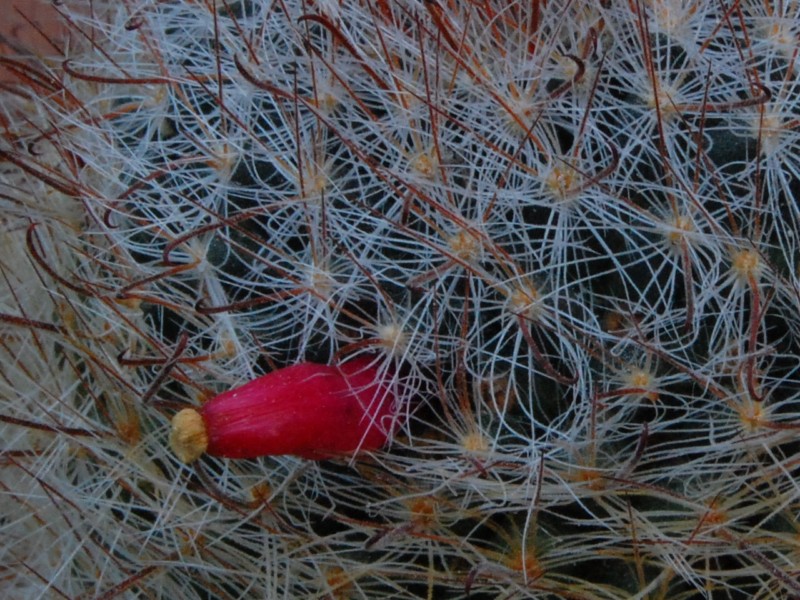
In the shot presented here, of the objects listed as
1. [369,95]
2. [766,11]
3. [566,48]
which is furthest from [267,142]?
[766,11]

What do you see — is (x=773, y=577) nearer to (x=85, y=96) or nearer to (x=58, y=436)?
(x=58, y=436)

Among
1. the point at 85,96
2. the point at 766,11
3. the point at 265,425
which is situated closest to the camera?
the point at 265,425

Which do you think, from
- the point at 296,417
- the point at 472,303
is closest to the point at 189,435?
the point at 296,417

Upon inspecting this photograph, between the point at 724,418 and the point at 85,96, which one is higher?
the point at 85,96

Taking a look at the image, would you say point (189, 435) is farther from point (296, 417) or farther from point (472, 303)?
point (472, 303)
